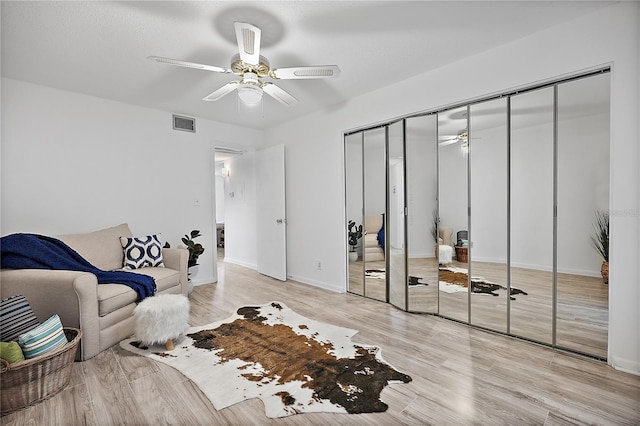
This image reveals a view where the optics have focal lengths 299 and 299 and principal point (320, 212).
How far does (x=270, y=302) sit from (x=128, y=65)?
2862mm

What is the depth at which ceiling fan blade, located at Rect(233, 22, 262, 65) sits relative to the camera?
6.06 feet

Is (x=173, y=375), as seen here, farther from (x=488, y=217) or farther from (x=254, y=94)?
(x=488, y=217)

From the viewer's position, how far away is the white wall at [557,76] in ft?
6.57

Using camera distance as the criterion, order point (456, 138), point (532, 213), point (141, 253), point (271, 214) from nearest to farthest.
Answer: point (532, 213), point (456, 138), point (141, 253), point (271, 214)

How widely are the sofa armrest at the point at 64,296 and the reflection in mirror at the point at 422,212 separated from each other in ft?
9.47

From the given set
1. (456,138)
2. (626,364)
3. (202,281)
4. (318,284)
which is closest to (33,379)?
(202,281)

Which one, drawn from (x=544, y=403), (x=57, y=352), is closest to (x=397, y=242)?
(x=544, y=403)

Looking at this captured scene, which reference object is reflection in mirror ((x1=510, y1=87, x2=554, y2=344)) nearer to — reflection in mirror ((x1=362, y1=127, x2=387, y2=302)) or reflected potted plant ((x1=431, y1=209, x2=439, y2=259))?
reflected potted plant ((x1=431, y1=209, x2=439, y2=259))

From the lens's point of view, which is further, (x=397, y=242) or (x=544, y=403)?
(x=397, y=242)

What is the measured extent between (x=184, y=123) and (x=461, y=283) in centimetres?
417

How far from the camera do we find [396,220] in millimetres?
3410

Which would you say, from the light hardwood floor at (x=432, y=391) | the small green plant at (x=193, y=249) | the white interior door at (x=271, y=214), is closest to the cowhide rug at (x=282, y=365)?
the light hardwood floor at (x=432, y=391)

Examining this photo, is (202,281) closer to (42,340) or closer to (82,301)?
(82,301)

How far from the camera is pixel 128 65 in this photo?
282 centimetres
